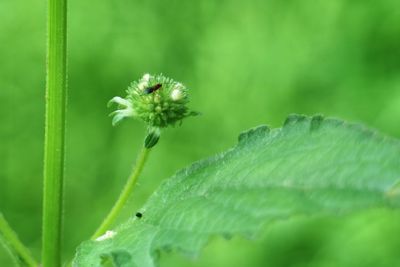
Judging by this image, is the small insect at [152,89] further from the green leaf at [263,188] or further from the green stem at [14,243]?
the green stem at [14,243]

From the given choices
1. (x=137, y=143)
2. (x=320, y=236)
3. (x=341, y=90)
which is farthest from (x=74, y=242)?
(x=341, y=90)

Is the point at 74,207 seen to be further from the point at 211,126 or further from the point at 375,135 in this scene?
the point at 375,135

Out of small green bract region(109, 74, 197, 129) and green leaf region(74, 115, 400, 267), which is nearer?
green leaf region(74, 115, 400, 267)

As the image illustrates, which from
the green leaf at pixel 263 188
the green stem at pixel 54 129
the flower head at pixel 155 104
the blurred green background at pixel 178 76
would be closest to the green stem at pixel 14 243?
the green stem at pixel 54 129

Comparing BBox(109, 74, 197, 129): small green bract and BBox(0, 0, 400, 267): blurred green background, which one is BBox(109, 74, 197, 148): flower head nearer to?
BBox(109, 74, 197, 129): small green bract

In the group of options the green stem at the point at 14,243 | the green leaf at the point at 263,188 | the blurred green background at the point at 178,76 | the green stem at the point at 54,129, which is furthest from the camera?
the blurred green background at the point at 178,76

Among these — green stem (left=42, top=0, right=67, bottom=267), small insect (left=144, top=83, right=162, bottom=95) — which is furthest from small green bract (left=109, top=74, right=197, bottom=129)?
green stem (left=42, top=0, right=67, bottom=267)
